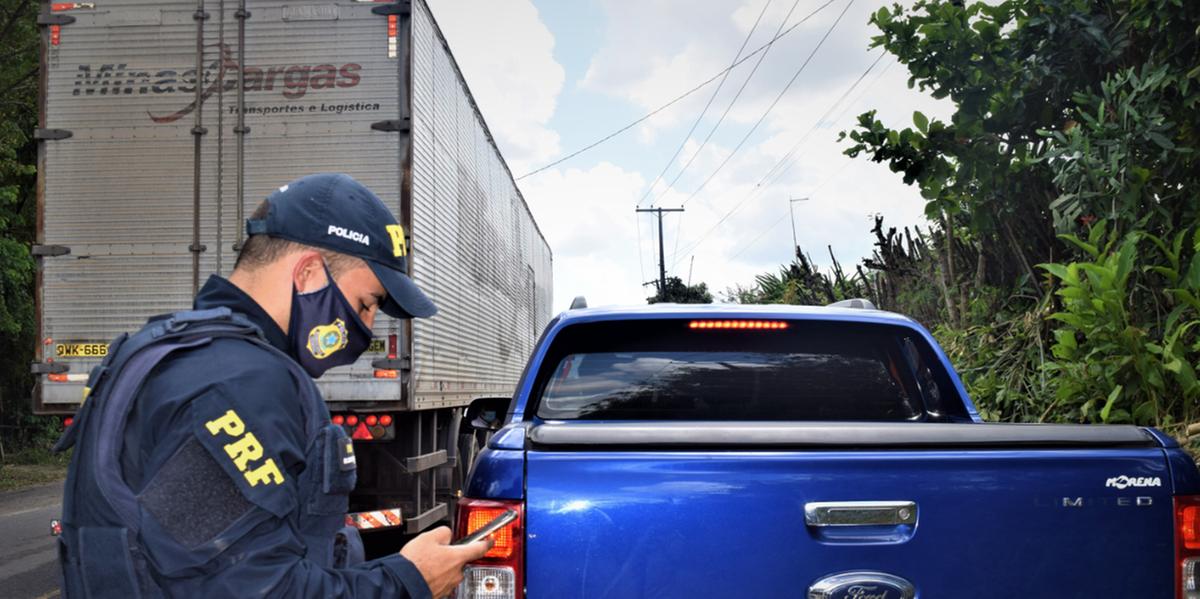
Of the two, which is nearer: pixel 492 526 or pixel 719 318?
pixel 492 526

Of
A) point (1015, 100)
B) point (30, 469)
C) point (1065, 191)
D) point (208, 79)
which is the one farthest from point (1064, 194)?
point (30, 469)

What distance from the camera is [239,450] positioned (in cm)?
180

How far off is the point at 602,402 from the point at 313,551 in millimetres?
2227

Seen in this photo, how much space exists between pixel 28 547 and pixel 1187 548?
10.7 m

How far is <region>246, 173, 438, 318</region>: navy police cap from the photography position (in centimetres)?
218

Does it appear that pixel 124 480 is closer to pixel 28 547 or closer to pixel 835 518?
pixel 835 518

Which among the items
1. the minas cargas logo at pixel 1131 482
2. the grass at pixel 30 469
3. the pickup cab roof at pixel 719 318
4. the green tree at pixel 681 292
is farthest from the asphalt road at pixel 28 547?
the green tree at pixel 681 292

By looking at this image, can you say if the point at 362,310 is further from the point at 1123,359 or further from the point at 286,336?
the point at 1123,359

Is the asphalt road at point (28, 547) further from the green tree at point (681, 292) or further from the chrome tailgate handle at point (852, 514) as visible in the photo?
the green tree at point (681, 292)

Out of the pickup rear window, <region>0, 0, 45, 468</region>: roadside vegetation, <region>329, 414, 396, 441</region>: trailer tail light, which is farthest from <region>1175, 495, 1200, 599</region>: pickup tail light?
<region>0, 0, 45, 468</region>: roadside vegetation

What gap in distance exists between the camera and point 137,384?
1.86m

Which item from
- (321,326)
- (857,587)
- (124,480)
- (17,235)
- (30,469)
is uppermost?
(17,235)

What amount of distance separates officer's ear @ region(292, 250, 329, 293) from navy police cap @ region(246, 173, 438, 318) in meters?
0.03

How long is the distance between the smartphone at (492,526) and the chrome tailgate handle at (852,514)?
0.71m
